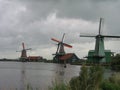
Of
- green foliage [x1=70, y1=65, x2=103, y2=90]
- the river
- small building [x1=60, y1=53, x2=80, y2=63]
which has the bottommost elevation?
the river

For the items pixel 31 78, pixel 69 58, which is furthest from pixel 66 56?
pixel 31 78

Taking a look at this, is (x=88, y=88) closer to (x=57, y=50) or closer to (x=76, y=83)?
(x=76, y=83)

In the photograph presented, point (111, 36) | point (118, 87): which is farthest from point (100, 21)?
point (118, 87)

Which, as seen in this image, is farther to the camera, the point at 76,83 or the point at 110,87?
the point at 110,87

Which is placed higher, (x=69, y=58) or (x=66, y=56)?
(x=66, y=56)

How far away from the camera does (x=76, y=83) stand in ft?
36.3

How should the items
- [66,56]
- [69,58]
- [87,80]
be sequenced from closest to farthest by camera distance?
[87,80]
[66,56]
[69,58]

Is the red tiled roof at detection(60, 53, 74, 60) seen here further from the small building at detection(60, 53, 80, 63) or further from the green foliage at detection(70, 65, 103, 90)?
the green foliage at detection(70, 65, 103, 90)

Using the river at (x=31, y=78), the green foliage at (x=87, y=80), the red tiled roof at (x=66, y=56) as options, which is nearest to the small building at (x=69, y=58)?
the red tiled roof at (x=66, y=56)

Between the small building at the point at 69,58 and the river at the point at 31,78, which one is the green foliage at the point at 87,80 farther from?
the small building at the point at 69,58

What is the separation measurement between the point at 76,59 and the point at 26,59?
4130cm

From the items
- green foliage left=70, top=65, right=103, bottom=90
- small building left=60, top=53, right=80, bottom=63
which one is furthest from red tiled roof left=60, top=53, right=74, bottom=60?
green foliage left=70, top=65, right=103, bottom=90

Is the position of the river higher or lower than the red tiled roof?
lower

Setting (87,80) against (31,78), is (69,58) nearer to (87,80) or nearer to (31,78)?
(31,78)
